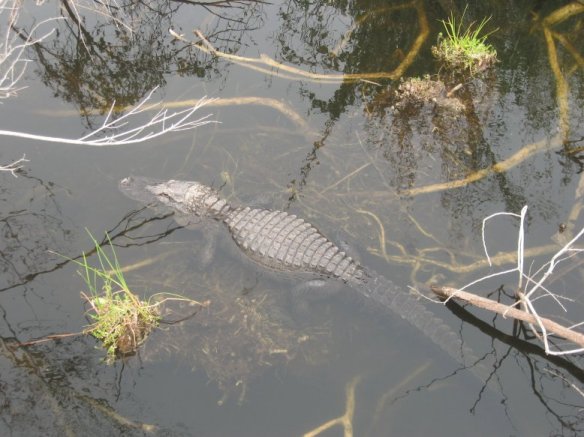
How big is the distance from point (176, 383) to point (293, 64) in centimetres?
448

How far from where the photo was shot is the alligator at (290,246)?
4895 millimetres

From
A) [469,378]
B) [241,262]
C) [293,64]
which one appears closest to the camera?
[469,378]

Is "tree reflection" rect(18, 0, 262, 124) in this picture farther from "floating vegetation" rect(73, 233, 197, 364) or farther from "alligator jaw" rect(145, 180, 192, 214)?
"floating vegetation" rect(73, 233, 197, 364)

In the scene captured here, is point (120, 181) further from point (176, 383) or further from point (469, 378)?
point (469, 378)

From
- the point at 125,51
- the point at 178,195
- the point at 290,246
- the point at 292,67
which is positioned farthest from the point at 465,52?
the point at 125,51

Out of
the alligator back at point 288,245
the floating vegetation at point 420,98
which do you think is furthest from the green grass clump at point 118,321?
the floating vegetation at point 420,98

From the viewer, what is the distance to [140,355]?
4719mm

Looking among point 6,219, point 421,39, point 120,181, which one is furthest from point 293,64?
point 6,219

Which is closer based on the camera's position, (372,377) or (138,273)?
(372,377)

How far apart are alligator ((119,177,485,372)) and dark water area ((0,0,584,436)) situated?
12 cm

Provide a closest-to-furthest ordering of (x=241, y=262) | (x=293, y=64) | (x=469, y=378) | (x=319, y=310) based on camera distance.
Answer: (x=469, y=378) → (x=319, y=310) → (x=241, y=262) → (x=293, y=64)

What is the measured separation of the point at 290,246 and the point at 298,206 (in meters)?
0.71

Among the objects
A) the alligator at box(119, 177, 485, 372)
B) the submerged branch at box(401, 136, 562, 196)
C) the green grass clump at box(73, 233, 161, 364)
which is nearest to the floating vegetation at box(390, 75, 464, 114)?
the submerged branch at box(401, 136, 562, 196)

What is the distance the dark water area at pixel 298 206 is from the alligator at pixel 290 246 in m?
0.12
